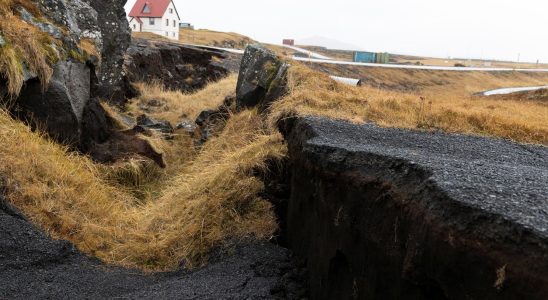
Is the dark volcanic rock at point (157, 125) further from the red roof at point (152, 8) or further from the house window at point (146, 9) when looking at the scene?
the house window at point (146, 9)

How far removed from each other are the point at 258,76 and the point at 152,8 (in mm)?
56579

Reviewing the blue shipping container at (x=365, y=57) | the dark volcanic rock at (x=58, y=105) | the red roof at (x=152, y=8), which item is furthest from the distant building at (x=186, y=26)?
the dark volcanic rock at (x=58, y=105)

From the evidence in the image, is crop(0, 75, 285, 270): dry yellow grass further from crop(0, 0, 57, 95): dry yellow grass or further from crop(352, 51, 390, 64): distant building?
crop(352, 51, 390, 64): distant building

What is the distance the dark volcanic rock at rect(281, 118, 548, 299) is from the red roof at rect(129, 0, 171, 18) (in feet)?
198

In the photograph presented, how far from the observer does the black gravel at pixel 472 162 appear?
258cm

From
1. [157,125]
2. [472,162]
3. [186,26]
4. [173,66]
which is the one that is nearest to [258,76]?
[157,125]

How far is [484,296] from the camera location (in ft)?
7.44

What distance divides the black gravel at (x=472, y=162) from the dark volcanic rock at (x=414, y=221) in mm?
11

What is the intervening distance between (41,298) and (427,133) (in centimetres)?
443

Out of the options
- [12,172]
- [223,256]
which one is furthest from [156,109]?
[223,256]

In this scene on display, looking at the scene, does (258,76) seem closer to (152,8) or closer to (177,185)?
(177,185)

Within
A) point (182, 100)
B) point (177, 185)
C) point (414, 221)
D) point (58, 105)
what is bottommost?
point (177, 185)

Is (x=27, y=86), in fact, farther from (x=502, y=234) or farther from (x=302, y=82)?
(x=502, y=234)

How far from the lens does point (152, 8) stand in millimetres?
62656
